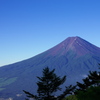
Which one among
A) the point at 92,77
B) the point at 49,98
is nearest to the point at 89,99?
the point at 49,98

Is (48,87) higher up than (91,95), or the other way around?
(48,87)

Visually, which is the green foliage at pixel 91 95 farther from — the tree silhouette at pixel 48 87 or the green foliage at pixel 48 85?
the green foliage at pixel 48 85

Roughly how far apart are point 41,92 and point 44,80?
868 millimetres

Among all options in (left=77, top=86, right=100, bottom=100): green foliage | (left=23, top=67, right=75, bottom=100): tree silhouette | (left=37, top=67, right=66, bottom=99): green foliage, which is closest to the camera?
(left=77, top=86, right=100, bottom=100): green foliage

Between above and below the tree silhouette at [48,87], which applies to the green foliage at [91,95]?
below

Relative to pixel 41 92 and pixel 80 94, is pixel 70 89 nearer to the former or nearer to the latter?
pixel 41 92

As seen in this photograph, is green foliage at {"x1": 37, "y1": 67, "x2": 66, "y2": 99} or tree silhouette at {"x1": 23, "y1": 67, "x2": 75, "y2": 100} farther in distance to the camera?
green foliage at {"x1": 37, "y1": 67, "x2": 66, "y2": 99}

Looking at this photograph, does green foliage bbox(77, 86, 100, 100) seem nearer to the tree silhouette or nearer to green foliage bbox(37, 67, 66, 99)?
the tree silhouette

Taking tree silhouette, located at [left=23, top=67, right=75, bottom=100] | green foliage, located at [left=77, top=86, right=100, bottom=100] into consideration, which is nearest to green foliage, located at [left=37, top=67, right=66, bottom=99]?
tree silhouette, located at [left=23, top=67, right=75, bottom=100]

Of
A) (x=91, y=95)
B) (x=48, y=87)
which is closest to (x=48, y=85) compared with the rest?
(x=48, y=87)

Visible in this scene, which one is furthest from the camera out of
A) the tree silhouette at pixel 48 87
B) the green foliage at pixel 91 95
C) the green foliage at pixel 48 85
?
the green foliage at pixel 48 85

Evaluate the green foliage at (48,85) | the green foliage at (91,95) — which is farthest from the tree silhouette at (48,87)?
the green foliage at (91,95)

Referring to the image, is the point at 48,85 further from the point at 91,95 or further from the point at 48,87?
the point at 91,95

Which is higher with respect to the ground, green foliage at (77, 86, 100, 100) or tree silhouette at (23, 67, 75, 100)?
tree silhouette at (23, 67, 75, 100)
